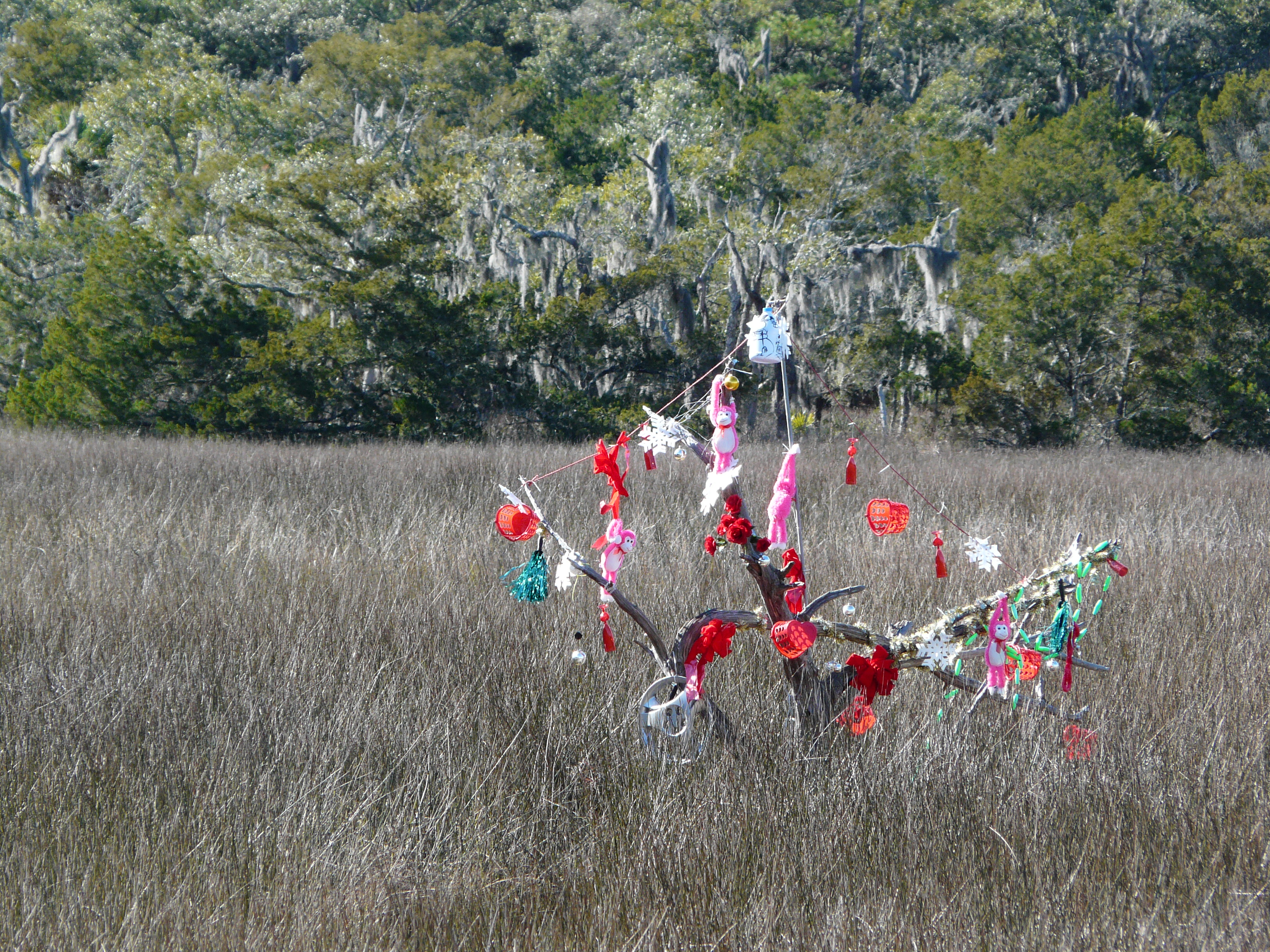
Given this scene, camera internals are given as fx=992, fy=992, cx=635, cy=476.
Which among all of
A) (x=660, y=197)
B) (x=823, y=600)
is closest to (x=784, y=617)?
(x=823, y=600)

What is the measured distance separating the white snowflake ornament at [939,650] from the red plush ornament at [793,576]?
35 centimetres

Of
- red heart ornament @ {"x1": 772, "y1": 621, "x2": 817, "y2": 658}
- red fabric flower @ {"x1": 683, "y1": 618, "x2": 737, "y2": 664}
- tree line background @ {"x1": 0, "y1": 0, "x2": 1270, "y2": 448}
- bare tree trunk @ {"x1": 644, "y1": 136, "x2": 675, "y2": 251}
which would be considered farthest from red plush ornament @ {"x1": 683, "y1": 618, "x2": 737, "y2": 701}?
bare tree trunk @ {"x1": 644, "y1": 136, "x2": 675, "y2": 251}

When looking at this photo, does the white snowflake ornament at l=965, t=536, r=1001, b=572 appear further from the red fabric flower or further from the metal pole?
the red fabric flower

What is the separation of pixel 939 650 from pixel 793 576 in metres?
0.44

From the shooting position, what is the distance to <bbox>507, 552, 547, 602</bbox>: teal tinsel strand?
237 centimetres

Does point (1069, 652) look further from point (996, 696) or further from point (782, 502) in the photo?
point (782, 502)

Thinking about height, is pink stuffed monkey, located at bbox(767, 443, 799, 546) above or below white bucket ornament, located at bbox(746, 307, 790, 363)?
below

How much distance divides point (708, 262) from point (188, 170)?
1310 centimetres

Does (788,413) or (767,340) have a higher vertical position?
(767,340)

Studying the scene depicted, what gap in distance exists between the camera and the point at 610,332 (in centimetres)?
1714

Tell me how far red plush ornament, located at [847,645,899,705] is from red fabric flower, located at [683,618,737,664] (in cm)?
35

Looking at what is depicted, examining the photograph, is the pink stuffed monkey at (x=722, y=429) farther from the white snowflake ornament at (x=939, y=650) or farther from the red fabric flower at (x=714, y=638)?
the white snowflake ornament at (x=939, y=650)

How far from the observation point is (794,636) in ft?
7.30

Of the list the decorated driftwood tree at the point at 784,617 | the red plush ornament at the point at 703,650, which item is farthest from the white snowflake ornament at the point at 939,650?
the red plush ornament at the point at 703,650
